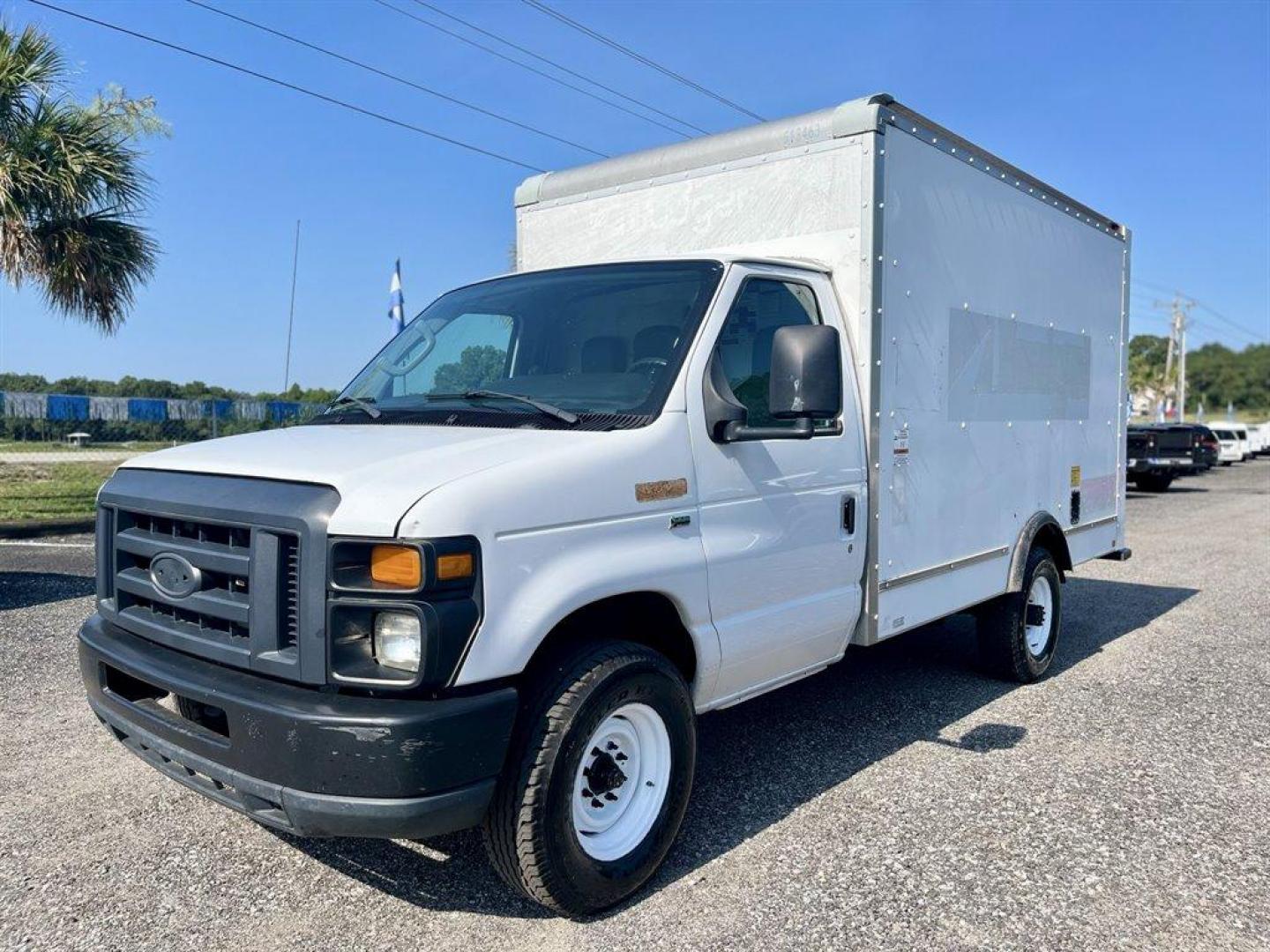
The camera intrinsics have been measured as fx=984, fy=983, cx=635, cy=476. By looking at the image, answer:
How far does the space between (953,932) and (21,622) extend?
24.0 ft

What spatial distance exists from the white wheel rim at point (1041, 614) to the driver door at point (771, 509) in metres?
2.41

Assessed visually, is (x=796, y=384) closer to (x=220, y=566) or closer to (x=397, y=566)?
(x=397, y=566)

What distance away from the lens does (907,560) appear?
4.82 metres

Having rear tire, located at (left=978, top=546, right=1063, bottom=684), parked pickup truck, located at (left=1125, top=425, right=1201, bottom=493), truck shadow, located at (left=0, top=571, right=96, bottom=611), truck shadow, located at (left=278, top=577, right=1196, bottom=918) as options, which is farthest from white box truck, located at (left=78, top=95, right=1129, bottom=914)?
parked pickup truck, located at (left=1125, top=425, right=1201, bottom=493)

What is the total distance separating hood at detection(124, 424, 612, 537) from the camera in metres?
2.84

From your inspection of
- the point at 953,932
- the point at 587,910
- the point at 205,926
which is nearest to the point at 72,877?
the point at 205,926

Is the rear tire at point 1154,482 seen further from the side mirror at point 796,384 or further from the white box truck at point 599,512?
the side mirror at point 796,384

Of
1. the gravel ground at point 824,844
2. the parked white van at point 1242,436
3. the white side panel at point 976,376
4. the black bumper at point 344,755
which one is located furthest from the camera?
the parked white van at point 1242,436

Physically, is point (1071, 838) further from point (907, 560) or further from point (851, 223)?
point (851, 223)

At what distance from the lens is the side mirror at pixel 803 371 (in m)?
3.61

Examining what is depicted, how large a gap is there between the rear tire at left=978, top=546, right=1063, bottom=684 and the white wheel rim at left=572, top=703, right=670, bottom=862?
10.7ft

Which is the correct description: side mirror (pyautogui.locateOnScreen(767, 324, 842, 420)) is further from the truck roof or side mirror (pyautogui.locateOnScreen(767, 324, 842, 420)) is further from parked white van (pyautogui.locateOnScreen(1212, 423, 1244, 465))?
parked white van (pyautogui.locateOnScreen(1212, 423, 1244, 465))

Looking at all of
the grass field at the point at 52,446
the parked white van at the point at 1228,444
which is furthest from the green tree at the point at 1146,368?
the grass field at the point at 52,446

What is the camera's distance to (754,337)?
4.05 meters
